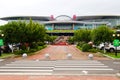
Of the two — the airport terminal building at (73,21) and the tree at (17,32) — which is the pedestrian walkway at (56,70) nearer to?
the tree at (17,32)

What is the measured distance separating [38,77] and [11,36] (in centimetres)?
2420

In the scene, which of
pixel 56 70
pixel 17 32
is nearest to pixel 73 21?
pixel 17 32

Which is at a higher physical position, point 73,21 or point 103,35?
point 73,21

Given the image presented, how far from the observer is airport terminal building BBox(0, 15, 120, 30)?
169500 millimetres

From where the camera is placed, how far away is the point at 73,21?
169500 millimetres

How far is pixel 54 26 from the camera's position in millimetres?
173000

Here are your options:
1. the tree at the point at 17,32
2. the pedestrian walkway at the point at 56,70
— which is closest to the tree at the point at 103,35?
the tree at the point at 17,32

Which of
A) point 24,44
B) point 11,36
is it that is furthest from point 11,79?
point 24,44

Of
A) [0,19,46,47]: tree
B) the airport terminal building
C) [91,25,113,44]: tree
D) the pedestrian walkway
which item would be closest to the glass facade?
the airport terminal building

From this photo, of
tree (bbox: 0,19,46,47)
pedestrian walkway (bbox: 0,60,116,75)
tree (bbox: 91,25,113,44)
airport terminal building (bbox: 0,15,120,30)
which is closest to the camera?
pedestrian walkway (bbox: 0,60,116,75)

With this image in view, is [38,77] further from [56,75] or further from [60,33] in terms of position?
[60,33]

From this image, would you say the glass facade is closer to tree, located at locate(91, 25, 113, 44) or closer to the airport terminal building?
the airport terminal building

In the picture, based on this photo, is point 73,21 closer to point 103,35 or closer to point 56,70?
point 103,35

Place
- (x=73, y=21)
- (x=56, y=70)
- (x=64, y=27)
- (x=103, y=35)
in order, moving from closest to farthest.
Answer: (x=56, y=70), (x=103, y=35), (x=73, y=21), (x=64, y=27)
